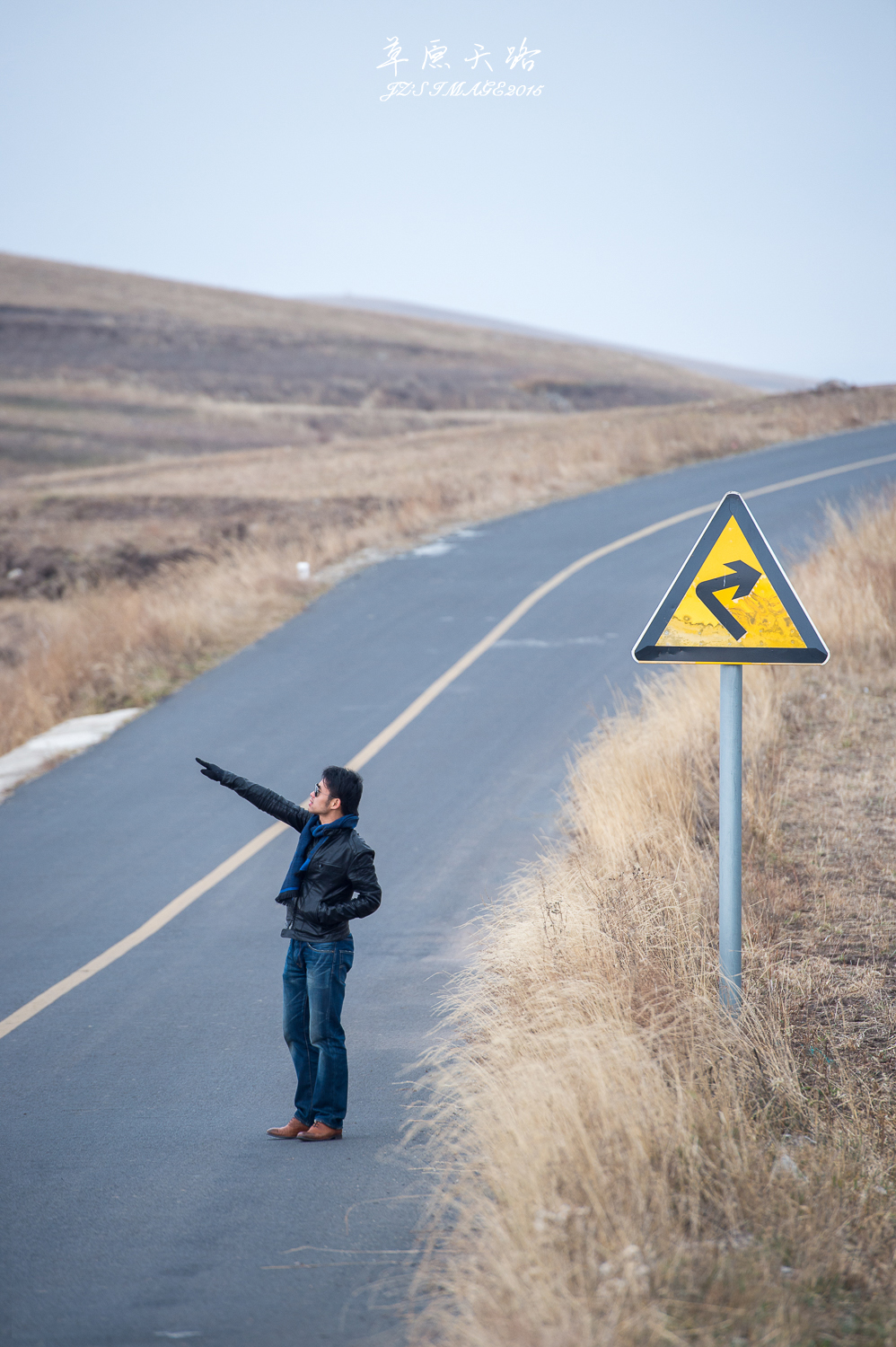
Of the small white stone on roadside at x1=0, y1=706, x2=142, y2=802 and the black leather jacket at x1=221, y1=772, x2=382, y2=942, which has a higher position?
the black leather jacket at x1=221, y1=772, x2=382, y2=942

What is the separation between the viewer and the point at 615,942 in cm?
513

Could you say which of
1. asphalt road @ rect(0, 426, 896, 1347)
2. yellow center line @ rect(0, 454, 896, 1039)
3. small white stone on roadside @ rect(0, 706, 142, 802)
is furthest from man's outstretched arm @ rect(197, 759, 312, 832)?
small white stone on roadside @ rect(0, 706, 142, 802)

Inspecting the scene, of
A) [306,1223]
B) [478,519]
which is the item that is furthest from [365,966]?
[478,519]

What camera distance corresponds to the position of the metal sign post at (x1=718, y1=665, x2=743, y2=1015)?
423cm

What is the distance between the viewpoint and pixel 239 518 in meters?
25.5

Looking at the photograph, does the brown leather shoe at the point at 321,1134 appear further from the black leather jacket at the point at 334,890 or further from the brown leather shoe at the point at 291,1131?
the black leather jacket at the point at 334,890

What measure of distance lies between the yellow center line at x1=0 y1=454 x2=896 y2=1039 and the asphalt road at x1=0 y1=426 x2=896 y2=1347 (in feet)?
0.33

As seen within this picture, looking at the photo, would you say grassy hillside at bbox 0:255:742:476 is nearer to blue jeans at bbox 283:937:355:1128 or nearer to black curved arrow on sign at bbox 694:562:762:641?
blue jeans at bbox 283:937:355:1128

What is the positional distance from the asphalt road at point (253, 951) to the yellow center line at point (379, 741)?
4.0 inches

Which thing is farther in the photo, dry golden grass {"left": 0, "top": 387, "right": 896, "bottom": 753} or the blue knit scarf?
dry golden grass {"left": 0, "top": 387, "right": 896, "bottom": 753}

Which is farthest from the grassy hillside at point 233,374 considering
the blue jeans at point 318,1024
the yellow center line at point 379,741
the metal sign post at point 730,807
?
the metal sign post at point 730,807

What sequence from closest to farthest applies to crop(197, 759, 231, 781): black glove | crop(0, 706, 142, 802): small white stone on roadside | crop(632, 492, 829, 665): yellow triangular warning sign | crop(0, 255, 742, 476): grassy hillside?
1. crop(632, 492, 829, 665): yellow triangular warning sign
2. crop(197, 759, 231, 781): black glove
3. crop(0, 706, 142, 802): small white stone on roadside
4. crop(0, 255, 742, 476): grassy hillside

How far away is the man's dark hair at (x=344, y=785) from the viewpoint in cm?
481

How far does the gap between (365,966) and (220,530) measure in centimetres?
1794
